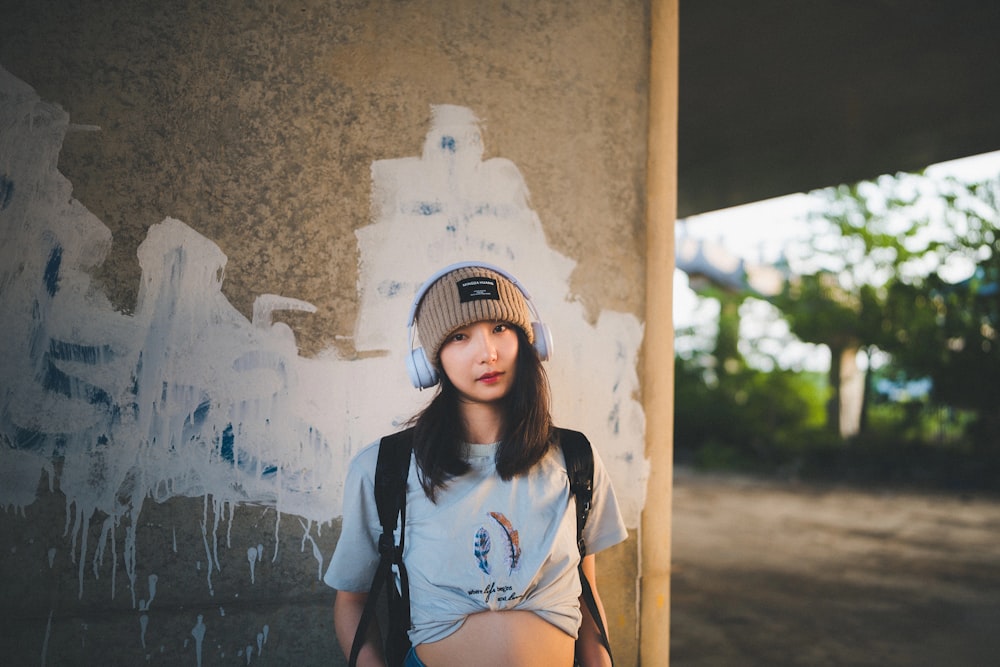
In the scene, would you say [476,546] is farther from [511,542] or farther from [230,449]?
[230,449]

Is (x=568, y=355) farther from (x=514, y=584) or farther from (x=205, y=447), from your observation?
→ (x=205, y=447)

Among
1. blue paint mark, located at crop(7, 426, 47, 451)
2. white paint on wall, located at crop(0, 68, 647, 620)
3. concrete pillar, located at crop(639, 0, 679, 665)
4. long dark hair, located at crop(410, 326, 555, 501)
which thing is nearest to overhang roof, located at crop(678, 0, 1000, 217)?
concrete pillar, located at crop(639, 0, 679, 665)

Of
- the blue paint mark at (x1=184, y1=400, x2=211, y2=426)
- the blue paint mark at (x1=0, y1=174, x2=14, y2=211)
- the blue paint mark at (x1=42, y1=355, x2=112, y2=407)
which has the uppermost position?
the blue paint mark at (x1=0, y1=174, x2=14, y2=211)

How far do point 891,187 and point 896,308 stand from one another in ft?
7.96

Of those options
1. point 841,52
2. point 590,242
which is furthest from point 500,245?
point 841,52

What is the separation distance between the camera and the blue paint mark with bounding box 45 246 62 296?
1988mm

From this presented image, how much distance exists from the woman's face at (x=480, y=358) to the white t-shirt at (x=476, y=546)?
186 millimetres

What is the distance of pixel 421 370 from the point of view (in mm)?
1817

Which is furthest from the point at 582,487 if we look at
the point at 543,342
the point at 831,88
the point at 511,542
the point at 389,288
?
the point at 831,88

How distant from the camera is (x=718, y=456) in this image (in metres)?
13.0

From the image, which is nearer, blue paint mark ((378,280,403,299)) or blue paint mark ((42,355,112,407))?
blue paint mark ((42,355,112,407))

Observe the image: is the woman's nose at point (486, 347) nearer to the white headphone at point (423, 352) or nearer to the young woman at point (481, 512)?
the young woman at point (481, 512)

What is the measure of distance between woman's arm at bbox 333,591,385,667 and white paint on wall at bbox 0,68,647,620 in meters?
0.44

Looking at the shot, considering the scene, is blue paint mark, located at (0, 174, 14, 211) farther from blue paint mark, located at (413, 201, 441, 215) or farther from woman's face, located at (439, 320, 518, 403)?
woman's face, located at (439, 320, 518, 403)
